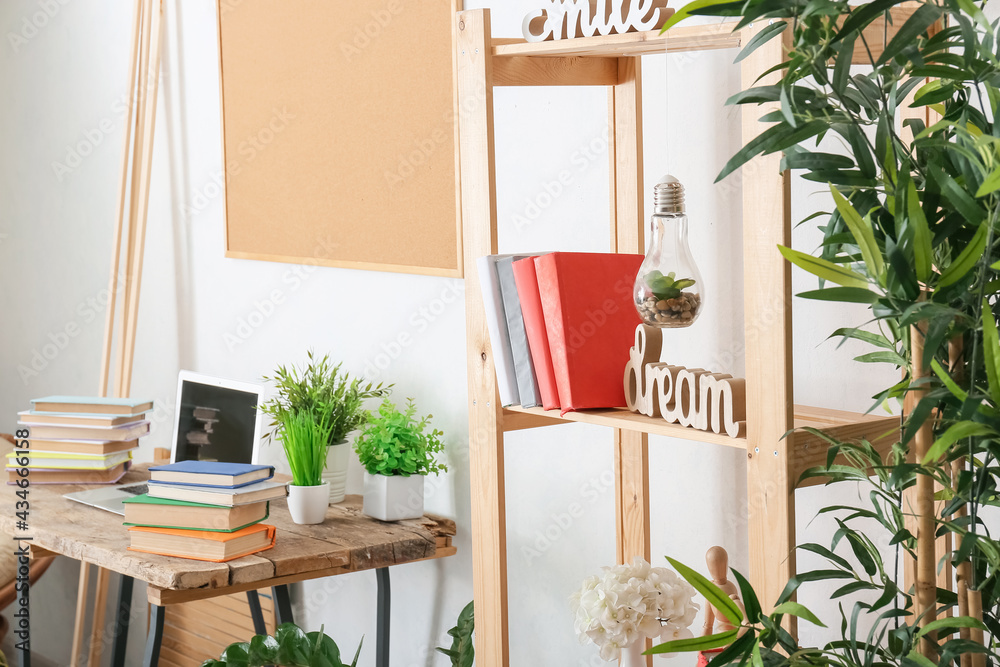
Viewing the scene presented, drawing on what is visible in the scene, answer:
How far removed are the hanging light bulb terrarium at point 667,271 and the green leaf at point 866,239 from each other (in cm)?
53

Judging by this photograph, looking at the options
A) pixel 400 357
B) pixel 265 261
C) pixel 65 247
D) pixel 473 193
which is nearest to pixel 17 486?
pixel 265 261

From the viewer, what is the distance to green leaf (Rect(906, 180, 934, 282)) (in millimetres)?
833

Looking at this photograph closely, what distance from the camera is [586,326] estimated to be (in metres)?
1.46

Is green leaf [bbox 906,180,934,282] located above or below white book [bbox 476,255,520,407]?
above

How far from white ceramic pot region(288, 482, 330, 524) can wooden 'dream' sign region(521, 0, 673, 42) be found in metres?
1.15

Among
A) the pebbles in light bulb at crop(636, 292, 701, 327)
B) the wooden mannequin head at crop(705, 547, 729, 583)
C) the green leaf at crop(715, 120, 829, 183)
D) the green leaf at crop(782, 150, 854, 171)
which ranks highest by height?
the green leaf at crop(715, 120, 829, 183)

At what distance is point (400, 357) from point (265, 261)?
0.57 meters

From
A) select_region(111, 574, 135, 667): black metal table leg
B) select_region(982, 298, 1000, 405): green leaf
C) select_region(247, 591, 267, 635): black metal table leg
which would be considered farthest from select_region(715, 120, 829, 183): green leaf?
select_region(111, 574, 135, 667): black metal table leg

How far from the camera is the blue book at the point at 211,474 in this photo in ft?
6.64

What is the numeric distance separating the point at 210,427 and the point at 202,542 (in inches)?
A: 25.1

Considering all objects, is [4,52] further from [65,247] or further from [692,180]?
[692,180]

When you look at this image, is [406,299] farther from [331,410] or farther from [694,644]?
[694,644]

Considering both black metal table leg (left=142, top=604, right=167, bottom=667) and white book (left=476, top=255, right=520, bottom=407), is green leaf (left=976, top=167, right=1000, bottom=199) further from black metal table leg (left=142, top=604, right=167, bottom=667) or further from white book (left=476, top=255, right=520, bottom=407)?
black metal table leg (left=142, top=604, right=167, bottom=667)

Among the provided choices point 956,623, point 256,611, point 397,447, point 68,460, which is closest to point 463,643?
point 397,447
